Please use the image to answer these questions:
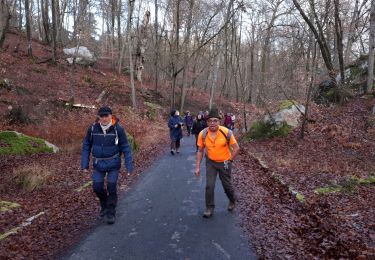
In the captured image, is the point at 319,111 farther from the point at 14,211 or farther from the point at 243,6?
the point at 14,211

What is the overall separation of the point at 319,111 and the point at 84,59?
24757mm

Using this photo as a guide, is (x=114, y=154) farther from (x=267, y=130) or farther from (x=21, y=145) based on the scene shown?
(x=267, y=130)

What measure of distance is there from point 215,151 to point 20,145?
343 inches

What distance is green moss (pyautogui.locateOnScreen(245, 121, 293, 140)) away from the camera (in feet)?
58.0

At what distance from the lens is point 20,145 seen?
43.0ft

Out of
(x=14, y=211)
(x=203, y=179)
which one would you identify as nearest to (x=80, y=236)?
(x=14, y=211)

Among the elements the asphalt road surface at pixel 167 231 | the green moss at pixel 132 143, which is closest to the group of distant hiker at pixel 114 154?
the asphalt road surface at pixel 167 231

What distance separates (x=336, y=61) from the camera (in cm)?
2756

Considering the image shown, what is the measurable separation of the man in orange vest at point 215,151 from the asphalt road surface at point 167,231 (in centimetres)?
53

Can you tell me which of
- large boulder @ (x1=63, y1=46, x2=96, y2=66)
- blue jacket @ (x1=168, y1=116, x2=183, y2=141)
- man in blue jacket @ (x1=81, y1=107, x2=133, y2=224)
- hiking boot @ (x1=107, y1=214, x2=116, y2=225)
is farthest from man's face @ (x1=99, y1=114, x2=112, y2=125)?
large boulder @ (x1=63, y1=46, x2=96, y2=66)

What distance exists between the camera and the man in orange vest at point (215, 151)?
23.3ft

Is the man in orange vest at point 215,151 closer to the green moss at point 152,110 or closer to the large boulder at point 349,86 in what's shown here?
the large boulder at point 349,86

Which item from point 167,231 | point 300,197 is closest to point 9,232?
point 167,231

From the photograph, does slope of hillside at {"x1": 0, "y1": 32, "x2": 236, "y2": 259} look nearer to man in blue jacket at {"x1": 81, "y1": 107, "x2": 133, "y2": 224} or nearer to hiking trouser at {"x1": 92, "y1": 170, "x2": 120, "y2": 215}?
hiking trouser at {"x1": 92, "y1": 170, "x2": 120, "y2": 215}
